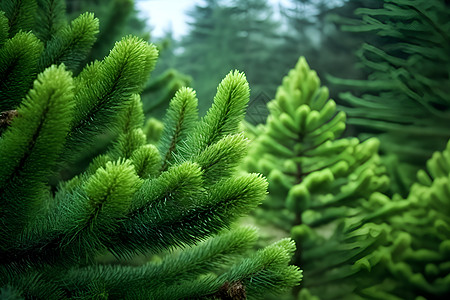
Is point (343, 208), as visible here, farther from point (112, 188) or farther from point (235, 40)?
point (235, 40)

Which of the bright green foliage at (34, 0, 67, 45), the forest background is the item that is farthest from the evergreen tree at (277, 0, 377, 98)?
the bright green foliage at (34, 0, 67, 45)

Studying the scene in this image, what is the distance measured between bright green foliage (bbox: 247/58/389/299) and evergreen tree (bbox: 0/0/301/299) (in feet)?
6.09

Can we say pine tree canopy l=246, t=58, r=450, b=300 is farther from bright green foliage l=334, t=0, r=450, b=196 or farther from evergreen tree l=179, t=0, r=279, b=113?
evergreen tree l=179, t=0, r=279, b=113

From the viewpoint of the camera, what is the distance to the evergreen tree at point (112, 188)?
950mm

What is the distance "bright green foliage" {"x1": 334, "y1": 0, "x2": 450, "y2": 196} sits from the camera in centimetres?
220

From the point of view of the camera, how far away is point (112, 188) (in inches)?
36.5

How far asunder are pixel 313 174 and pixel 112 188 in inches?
92.3

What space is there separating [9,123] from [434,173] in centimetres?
277

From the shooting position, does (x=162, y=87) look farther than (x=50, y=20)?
Yes

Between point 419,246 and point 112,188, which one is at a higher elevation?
point 112,188

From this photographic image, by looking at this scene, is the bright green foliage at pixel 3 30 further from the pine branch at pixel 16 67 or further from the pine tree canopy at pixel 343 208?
the pine tree canopy at pixel 343 208

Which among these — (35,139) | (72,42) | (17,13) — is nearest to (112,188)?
(35,139)

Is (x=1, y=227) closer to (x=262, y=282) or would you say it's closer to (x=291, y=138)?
(x=262, y=282)

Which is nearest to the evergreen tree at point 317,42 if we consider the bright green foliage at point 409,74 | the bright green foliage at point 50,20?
the bright green foliage at point 409,74
